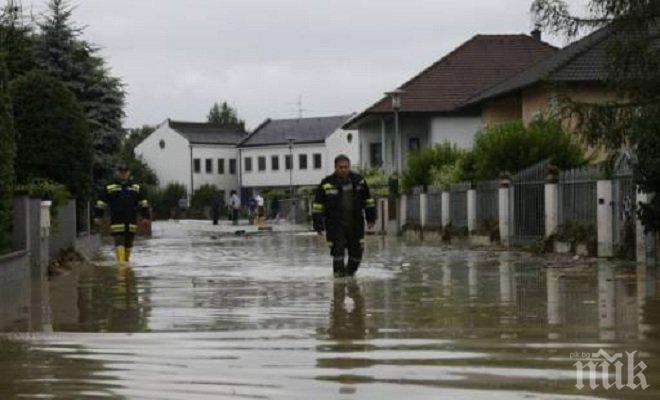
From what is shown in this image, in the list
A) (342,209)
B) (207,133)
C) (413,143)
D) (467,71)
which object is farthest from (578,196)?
(207,133)

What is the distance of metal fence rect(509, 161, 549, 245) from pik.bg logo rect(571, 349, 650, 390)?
18.5 m

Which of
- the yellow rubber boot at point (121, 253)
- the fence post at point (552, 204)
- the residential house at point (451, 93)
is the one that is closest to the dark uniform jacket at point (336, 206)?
the yellow rubber boot at point (121, 253)

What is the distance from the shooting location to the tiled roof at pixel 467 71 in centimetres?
6316

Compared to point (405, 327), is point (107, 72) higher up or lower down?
higher up

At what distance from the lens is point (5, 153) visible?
55.2ft

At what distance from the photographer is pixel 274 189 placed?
429 feet

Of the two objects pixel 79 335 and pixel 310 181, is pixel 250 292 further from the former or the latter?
pixel 310 181

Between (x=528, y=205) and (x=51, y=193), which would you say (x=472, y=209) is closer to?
(x=528, y=205)

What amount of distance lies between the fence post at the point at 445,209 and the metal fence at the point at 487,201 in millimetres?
3813

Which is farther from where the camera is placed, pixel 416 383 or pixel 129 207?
pixel 129 207

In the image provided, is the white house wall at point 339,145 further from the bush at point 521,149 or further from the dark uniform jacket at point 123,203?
the dark uniform jacket at point 123,203

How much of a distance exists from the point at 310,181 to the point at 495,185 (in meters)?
97.2

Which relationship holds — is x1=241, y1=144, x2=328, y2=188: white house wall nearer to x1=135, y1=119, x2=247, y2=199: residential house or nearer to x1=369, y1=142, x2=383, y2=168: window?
x1=135, y1=119, x2=247, y2=199: residential house

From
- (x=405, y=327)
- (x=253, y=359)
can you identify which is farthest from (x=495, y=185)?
(x=253, y=359)
